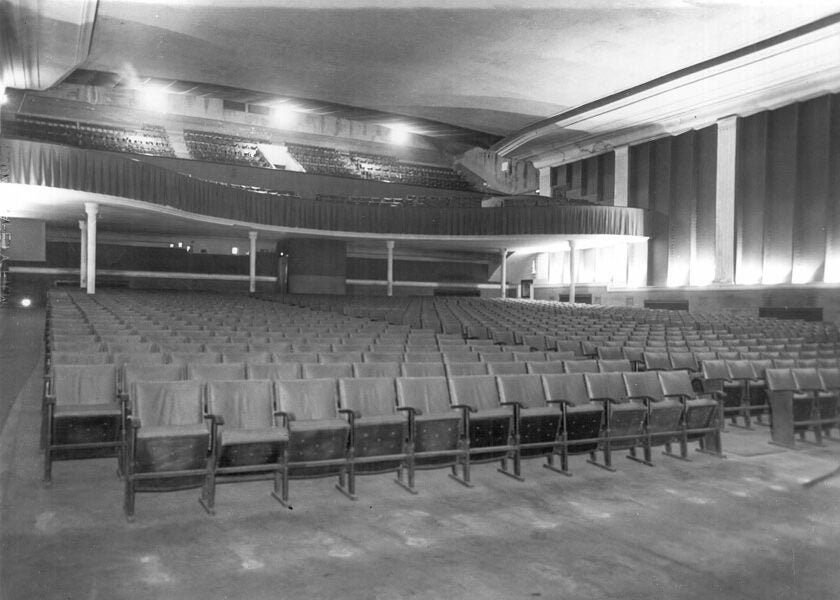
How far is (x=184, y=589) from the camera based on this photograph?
8.67ft

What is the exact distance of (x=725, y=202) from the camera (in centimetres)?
1859

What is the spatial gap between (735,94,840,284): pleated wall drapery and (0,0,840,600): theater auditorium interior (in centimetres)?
9

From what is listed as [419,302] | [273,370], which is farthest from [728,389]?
[419,302]

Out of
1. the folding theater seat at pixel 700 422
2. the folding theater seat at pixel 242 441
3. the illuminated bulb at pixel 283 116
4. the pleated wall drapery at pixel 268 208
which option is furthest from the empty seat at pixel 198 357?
the illuminated bulb at pixel 283 116

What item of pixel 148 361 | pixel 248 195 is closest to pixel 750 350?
pixel 148 361

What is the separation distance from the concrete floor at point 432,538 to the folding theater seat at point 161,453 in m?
0.17

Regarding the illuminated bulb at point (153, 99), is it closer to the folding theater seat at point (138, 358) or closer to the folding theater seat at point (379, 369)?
the folding theater seat at point (138, 358)

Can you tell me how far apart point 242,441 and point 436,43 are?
1410cm

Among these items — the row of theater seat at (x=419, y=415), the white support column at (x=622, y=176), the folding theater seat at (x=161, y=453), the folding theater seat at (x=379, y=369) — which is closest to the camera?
the folding theater seat at (x=161, y=453)

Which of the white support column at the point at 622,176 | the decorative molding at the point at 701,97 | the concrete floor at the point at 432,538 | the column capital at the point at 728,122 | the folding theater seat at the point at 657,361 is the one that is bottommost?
the concrete floor at the point at 432,538

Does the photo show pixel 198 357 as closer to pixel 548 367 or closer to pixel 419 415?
pixel 419 415

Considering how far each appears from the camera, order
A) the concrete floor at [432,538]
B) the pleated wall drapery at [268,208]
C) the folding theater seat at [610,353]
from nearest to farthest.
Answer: the concrete floor at [432,538] → the folding theater seat at [610,353] → the pleated wall drapery at [268,208]

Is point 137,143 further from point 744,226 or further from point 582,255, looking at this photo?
point 744,226

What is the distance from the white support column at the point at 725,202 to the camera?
18.2 meters
